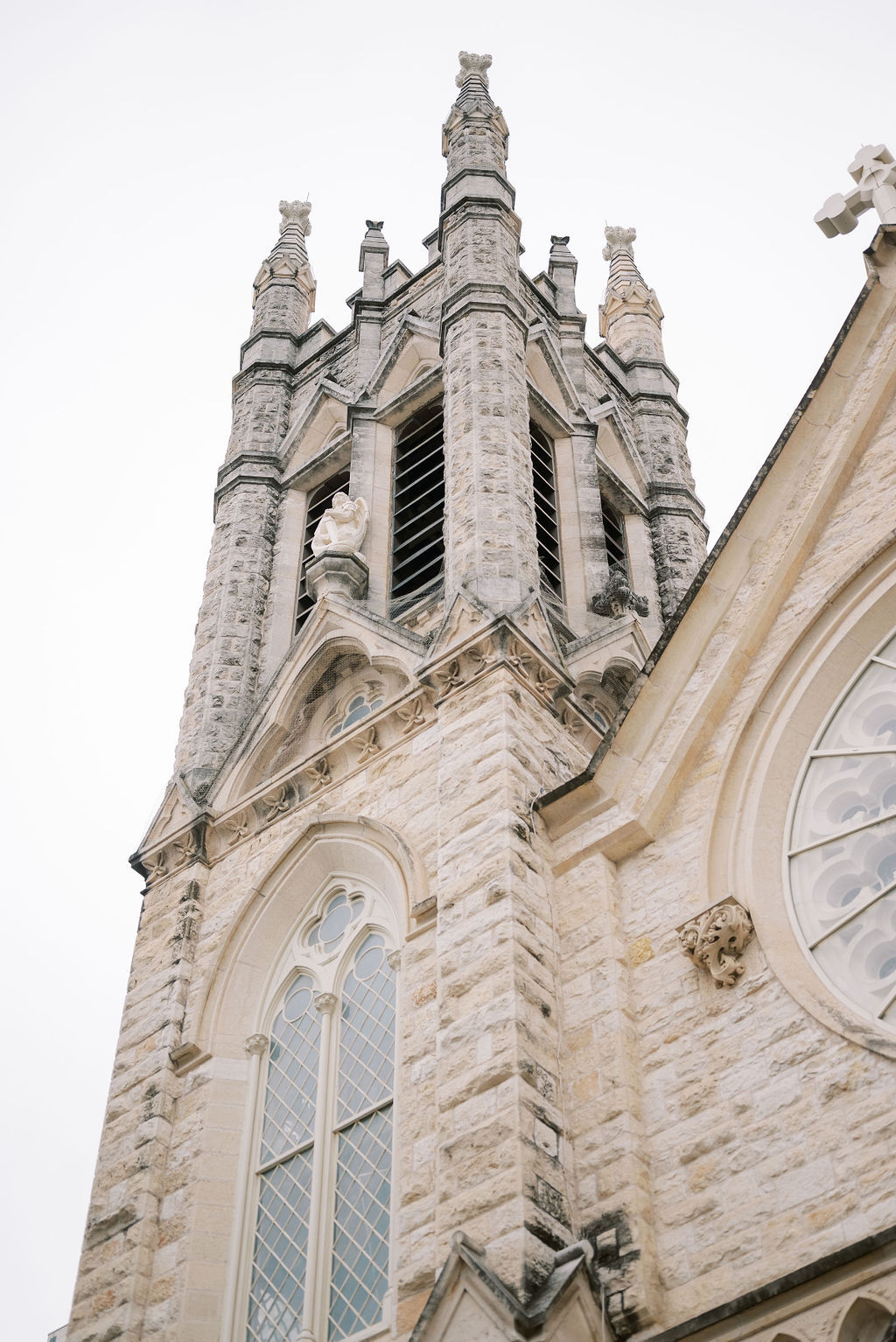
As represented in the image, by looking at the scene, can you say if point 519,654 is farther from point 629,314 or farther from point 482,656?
point 629,314

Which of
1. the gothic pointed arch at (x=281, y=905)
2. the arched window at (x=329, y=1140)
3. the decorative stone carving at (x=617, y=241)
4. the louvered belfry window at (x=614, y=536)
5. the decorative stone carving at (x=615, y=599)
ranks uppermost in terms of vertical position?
Result: the decorative stone carving at (x=617, y=241)

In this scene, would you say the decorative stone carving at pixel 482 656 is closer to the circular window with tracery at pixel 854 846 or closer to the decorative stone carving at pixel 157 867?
the circular window with tracery at pixel 854 846

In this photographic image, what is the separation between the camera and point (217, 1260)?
1110 cm

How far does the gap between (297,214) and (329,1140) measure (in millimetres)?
18504

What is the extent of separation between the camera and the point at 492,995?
10062 mm

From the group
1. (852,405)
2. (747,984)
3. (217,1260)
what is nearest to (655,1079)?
(747,984)

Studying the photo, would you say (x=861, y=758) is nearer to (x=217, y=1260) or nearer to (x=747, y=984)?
(x=747, y=984)

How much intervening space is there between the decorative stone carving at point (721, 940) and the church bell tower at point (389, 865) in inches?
24.7

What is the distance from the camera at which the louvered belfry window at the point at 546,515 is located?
1688 centimetres

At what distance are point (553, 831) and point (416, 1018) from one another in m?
1.57

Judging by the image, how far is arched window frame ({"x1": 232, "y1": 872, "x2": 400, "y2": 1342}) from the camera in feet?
34.2

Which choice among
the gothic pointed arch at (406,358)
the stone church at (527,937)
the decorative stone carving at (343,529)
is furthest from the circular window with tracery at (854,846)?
the gothic pointed arch at (406,358)

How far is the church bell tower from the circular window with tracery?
1.34 m

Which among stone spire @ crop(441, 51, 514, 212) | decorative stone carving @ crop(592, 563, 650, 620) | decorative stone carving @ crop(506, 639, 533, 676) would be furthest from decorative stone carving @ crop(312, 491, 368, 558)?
stone spire @ crop(441, 51, 514, 212)
